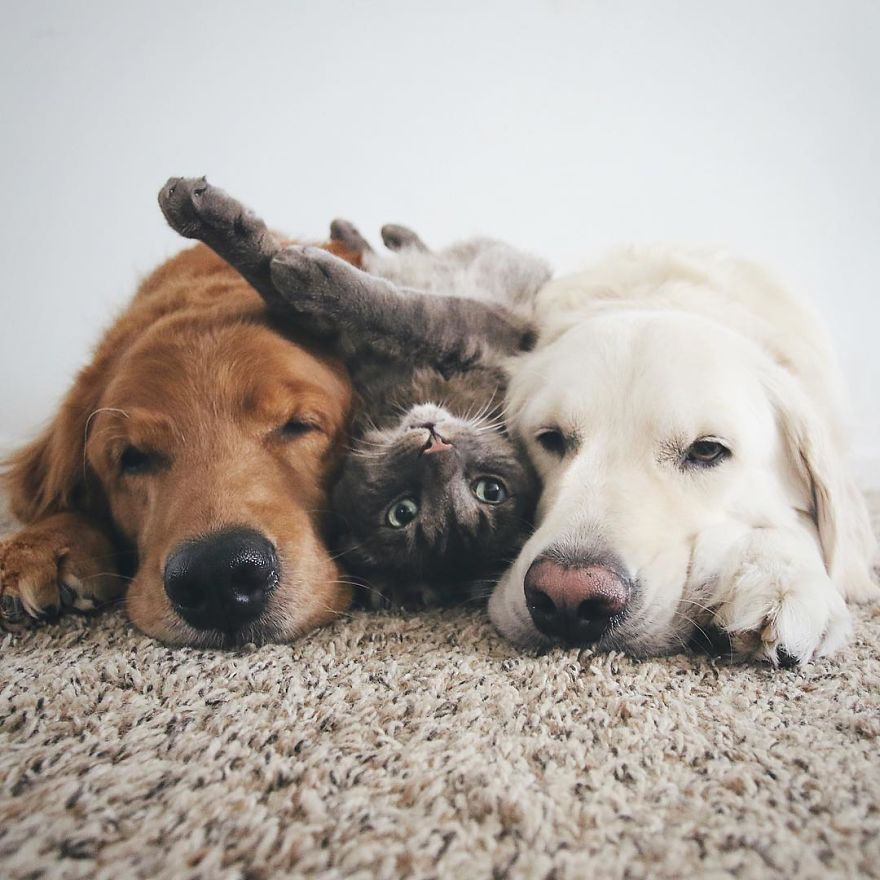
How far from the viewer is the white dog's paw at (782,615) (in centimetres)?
109

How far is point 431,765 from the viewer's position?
30.8 inches

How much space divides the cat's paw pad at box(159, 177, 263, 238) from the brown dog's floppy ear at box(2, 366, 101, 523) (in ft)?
1.58

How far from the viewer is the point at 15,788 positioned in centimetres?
72

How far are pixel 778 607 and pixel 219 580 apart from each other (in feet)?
3.28

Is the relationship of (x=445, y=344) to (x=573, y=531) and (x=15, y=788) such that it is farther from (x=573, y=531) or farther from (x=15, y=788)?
(x=15, y=788)

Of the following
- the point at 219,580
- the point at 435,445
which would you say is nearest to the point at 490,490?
the point at 435,445

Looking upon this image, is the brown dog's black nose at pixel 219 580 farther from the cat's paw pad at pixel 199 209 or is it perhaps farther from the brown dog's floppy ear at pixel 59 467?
the cat's paw pad at pixel 199 209

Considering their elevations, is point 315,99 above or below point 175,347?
above

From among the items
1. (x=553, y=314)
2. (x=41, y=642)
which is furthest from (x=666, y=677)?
(x=553, y=314)

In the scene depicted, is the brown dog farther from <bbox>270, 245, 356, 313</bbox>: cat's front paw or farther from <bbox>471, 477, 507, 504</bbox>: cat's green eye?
<bbox>471, 477, 507, 504</bbox>: cat's green eye

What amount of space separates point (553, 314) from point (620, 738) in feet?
4.73

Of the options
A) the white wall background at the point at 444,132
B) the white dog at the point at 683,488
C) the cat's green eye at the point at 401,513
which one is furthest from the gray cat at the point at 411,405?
the white wall background at the point at 444,132

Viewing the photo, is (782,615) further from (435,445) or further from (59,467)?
(59,467)

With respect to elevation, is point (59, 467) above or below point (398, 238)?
below
